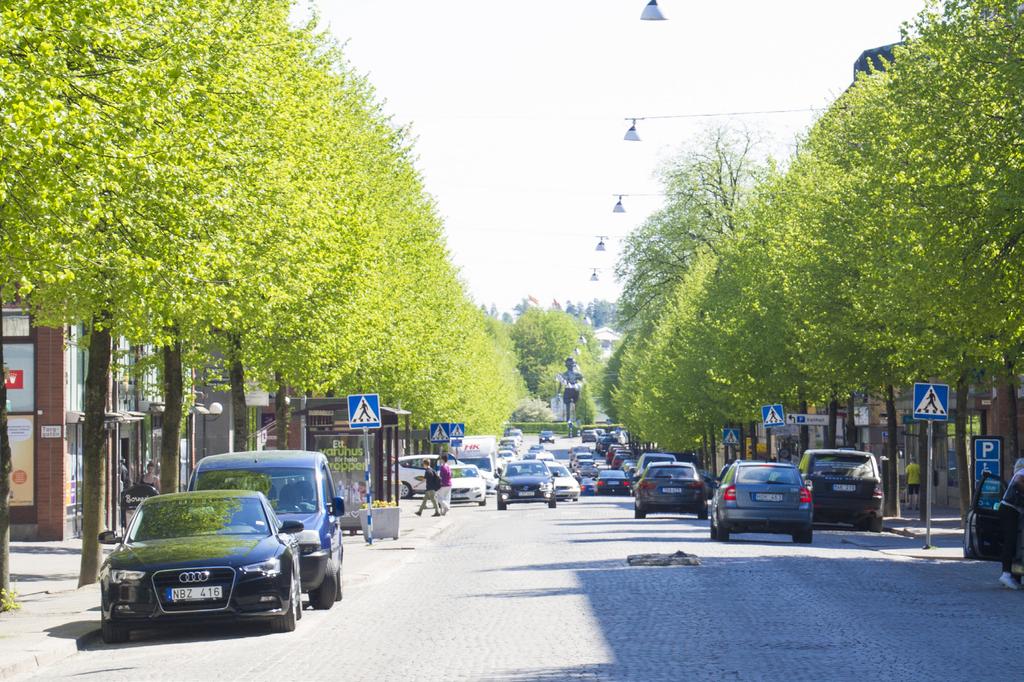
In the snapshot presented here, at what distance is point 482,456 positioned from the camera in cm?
8300

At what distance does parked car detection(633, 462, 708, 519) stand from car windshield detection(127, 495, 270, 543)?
87.7 ft

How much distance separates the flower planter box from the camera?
37.5 meters

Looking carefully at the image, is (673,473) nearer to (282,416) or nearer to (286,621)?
(282,416)

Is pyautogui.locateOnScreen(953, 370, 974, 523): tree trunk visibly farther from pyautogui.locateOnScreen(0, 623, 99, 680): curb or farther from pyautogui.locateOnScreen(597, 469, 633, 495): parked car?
pyautogui.locateOnScreen(597, 469, 633, 495): parked car

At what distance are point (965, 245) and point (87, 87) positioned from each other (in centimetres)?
1450

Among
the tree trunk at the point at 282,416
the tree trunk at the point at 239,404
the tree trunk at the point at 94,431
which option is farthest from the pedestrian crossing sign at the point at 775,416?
the tree trunk at the point at 94,431

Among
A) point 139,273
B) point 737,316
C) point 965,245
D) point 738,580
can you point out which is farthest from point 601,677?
point 737,316

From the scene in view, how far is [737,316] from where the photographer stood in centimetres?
5906

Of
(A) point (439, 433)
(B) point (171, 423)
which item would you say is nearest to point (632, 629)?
(B) point (171, 423)

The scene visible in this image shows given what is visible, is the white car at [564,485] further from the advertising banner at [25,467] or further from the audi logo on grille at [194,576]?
the audi logo on grille at [194,576]

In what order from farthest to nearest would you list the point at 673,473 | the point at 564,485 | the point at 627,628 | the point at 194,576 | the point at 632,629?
1. the point at 564,485
2. the point at 673,473
3. the point at 194,576
4. the point at 627,628
5. the point at 632,629

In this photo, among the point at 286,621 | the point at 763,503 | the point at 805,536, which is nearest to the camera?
the point at 286,621

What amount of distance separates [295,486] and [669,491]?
24898 mm

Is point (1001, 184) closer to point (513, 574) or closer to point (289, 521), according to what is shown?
point (513, 574)
